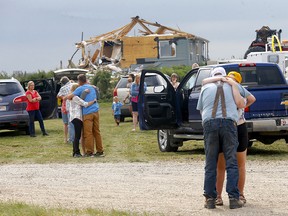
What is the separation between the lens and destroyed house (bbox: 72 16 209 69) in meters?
59.2

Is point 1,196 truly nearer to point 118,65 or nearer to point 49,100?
point 49,100

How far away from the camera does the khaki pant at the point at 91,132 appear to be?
19016 mm

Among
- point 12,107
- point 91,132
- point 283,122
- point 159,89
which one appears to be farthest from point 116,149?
point 12,107

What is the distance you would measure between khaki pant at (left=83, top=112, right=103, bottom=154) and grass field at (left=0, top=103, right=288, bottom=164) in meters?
0.39

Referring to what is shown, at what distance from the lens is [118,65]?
197ft

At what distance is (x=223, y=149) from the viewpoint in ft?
37.2

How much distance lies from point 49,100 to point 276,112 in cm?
1182

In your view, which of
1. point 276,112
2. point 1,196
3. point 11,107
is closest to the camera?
point 1,196

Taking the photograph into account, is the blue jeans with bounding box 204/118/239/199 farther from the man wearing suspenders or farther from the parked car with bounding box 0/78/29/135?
the parked car with bounding box 0/78/29/135

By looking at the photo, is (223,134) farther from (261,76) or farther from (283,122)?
(261,76)

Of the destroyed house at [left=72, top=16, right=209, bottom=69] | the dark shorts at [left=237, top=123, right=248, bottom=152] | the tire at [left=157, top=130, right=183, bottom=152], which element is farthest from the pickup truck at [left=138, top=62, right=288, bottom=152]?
the destroyed house at [left=72, top=16, right=209, bottom=69]

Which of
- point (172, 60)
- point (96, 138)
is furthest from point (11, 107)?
point (172, 60)

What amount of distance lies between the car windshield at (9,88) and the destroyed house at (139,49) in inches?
1220

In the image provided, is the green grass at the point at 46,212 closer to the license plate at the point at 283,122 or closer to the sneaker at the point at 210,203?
the sneaker at the point at 210,203
